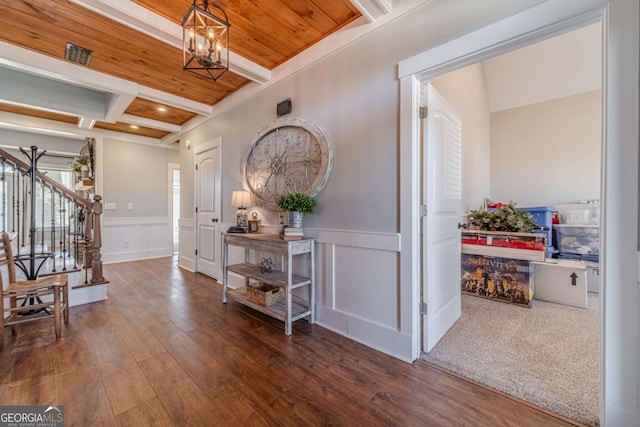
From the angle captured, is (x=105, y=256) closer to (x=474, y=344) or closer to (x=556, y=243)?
(x=474, y=344)

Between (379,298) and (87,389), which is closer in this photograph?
(87,389)

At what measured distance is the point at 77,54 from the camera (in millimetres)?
2750

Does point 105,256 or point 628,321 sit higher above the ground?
point 628,321

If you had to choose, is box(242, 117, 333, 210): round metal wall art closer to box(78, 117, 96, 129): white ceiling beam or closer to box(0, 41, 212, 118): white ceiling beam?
box(0, 41, 212, 118): white ceiling beam

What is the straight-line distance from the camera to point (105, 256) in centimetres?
523

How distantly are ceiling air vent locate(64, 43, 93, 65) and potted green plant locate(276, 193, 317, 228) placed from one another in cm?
256

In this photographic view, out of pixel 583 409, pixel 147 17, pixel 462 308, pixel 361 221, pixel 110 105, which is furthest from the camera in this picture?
pixel 110 105

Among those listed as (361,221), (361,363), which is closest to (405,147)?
(361,221)

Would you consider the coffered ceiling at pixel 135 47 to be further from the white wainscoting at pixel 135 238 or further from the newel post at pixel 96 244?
the white wainscoting at pixel 135 238

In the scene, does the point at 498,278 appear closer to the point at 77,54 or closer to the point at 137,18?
the point at 137,18

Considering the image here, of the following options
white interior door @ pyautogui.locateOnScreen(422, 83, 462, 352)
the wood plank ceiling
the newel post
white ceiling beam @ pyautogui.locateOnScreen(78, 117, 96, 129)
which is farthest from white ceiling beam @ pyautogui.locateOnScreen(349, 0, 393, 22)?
white ceiling beam @ pyautogui.locateOnScreen(78, 117, 96, 129)

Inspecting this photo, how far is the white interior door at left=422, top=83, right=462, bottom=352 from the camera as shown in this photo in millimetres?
2010

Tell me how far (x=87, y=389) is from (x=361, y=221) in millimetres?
2142

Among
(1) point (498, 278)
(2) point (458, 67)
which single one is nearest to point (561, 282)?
(1) point (498, 278)
